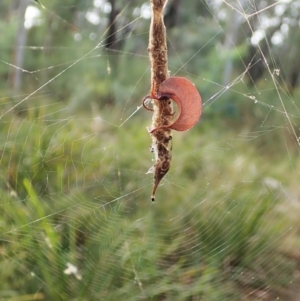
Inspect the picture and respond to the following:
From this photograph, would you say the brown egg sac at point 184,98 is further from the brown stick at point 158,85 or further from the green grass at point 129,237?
the green grass at point 129,237

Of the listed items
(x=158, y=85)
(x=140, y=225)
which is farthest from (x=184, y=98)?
(x=140, y=225)

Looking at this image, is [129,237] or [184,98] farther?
[129,237]

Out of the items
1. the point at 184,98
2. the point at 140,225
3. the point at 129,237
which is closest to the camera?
the point at 184,98

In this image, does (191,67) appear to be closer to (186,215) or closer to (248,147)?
(248,147)

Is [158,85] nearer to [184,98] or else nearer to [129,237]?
[184,98]

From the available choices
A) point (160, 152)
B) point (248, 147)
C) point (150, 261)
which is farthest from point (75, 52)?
point (160, 152)

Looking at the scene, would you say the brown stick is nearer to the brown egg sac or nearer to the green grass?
the brown egg sac

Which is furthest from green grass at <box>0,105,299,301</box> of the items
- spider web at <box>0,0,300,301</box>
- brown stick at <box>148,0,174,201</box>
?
brown stick at <box>148,0,174,201</box>

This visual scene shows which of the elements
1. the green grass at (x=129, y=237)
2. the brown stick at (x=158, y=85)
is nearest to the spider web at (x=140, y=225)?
the green grass at (x=129, y=237)
